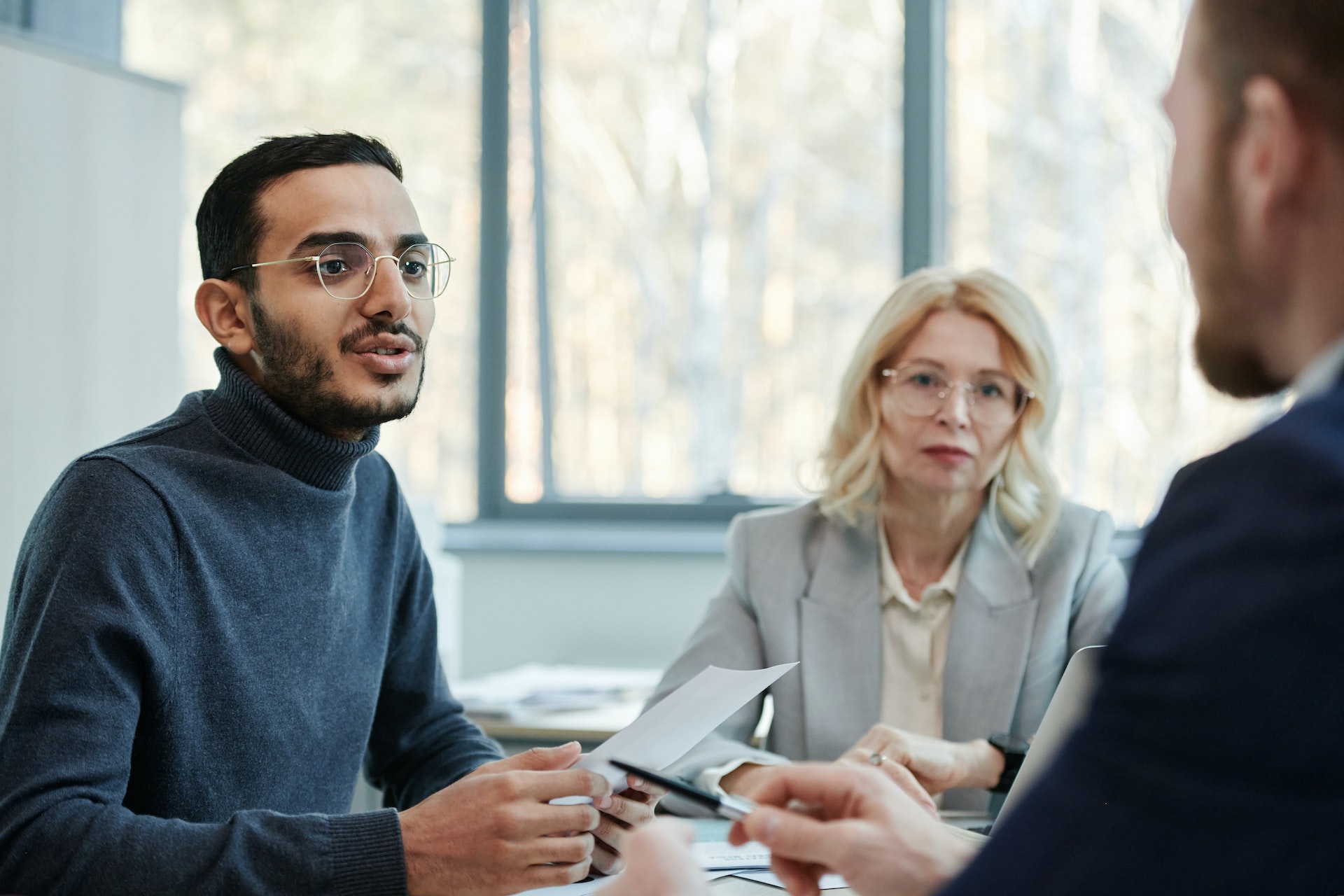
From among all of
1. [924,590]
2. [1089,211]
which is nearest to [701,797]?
[924,590]

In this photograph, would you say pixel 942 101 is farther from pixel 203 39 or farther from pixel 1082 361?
pixel 203 39

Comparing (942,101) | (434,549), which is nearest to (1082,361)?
(942,101)

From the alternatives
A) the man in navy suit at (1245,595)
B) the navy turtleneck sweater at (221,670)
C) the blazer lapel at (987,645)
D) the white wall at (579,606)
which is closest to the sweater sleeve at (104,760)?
the navy turtleneck sweater at (221,670)

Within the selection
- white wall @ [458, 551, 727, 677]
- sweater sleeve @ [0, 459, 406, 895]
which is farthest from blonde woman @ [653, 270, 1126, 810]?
white wall @ [458, 551, 727, 677]

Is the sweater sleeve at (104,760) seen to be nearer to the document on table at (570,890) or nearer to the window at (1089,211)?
the document on table at (570,890)

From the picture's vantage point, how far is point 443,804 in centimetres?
119

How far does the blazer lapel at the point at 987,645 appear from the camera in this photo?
212 cm

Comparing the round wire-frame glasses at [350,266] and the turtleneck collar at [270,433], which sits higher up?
the round wire-frame glasses at [350,266]

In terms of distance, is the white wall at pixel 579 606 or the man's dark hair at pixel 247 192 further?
the white wall at pixel 579 606

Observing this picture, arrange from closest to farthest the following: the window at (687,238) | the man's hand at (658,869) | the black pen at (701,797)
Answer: the man's hand at (658,869) < the black pen at (701,797) < the window at (687,238)

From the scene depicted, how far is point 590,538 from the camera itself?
149 inches

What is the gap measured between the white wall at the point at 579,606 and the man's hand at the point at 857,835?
256cm

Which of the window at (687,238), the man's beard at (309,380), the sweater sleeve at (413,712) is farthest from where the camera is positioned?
the window at (687,238)

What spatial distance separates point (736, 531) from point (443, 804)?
121 cm
